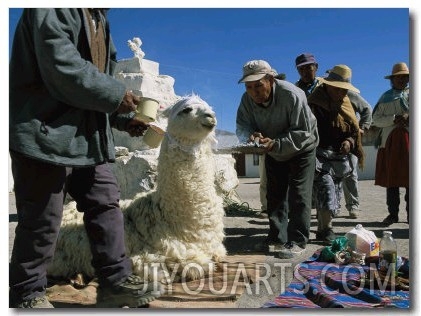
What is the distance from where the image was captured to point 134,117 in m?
2.85

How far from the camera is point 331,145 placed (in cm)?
448

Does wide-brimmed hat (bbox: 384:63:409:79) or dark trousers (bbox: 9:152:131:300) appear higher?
wide-brimmed hat (bbox: 384:63:409:79)

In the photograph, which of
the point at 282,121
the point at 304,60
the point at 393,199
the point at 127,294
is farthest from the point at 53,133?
the point at 393,199

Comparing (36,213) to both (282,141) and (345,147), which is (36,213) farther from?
(345,147)

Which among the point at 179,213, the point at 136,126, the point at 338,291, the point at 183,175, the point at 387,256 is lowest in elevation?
the point at 338,291

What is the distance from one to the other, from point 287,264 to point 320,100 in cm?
164

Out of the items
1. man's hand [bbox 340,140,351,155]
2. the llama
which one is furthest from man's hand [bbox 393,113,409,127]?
the llama

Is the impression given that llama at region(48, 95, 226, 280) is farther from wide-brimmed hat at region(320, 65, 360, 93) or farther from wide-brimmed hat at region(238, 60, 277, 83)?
wide-brimmed hat at region(320, 65, 360, 93)

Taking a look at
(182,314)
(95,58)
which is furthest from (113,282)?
(95,58)

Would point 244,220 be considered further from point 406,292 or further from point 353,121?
point 406,292

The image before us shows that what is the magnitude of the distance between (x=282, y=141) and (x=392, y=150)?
5.64 feet

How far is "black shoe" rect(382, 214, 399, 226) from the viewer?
192 inches

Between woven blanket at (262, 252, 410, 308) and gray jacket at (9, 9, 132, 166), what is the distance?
4.71ft

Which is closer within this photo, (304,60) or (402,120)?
(304,60)
